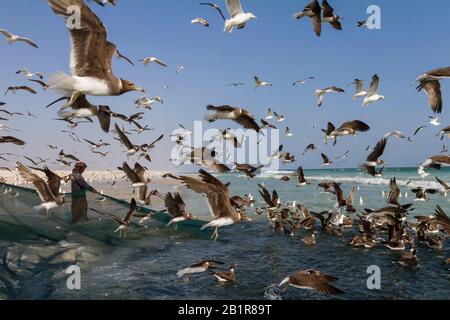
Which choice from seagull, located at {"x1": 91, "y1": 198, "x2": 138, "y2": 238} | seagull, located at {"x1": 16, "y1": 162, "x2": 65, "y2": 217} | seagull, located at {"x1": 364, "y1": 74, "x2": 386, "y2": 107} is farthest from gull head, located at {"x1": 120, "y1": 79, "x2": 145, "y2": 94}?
seagull, located at {"x1": 364, "y1": 74, "x2": 386, "y2": 107}

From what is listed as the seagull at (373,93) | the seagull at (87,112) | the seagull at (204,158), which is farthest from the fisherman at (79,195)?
the seagull at (373,93)

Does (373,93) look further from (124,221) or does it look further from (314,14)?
(124,221)

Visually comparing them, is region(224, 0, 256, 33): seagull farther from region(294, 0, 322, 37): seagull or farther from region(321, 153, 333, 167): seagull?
region(321, 153, 333, 167): seagull

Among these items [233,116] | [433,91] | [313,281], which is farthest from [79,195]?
[433,91]

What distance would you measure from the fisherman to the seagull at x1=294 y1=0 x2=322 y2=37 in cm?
913

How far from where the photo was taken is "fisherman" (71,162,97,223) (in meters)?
13.2

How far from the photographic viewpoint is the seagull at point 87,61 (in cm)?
639

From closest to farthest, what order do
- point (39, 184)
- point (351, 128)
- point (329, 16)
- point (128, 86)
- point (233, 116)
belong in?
1. point (128, 86)
2. point (39, 184)
3. point (233, 116)
4. point (329, 16)
5. point (351, 128)

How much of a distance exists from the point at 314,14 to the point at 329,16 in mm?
698

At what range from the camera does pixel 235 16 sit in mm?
13562

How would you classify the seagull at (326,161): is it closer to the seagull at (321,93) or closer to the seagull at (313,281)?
the seagull at (321,93)

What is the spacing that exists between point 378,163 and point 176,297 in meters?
9.26

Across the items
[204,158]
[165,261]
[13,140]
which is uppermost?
[13,140]
